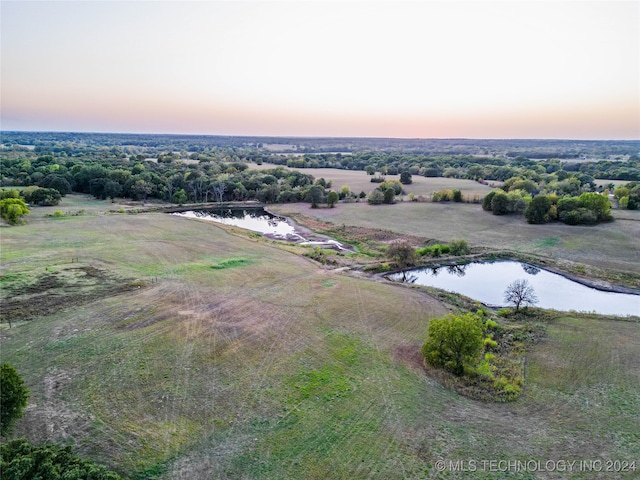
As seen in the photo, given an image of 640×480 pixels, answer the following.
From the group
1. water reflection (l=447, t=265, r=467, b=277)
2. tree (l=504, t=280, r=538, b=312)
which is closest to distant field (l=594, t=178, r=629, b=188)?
water reflection (l=447, t=265, r=467, b=277)

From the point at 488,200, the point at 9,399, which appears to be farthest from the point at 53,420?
the point at 488,200

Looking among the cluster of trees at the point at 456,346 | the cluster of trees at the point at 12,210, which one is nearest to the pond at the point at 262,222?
the cluster of trees at the point at 12,210

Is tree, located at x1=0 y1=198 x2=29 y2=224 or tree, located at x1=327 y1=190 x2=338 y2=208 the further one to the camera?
tree, located at x1=327 y1=190 x2=338 y2=208

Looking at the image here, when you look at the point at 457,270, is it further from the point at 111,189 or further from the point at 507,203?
the point at 111,189

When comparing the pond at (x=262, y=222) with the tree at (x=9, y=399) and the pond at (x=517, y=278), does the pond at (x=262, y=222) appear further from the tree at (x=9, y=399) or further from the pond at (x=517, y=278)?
the tree at (x=9, y=399)

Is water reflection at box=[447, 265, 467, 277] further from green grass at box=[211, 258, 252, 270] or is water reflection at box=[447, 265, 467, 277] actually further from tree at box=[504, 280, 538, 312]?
green grass at box=[211, 258, 252, 270]

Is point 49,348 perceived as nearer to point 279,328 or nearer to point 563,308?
point 279,328
